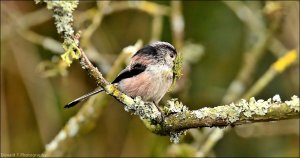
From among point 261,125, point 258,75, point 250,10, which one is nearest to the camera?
point 261,125

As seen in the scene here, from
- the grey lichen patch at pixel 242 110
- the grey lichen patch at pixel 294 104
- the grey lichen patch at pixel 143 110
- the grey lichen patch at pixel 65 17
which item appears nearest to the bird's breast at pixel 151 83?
the grey lichen patch at pixel 143 110

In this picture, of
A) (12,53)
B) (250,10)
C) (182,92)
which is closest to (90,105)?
(182,92)

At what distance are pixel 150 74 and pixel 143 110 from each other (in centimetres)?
47

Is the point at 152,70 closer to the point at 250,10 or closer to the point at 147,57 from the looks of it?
the point at 147,57

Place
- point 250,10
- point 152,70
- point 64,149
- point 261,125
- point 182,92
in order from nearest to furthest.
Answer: point 152,70 → point 64,149 → point 182,92 → point 261,125 → point 250,10

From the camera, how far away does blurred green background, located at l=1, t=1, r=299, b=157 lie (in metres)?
5.78

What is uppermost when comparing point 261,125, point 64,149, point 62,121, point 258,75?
point 258,75

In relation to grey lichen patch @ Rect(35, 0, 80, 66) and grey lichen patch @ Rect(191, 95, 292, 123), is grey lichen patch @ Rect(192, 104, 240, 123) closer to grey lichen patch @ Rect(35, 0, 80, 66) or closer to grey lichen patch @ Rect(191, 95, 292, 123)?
grey lichen patch @ Rect(191, 95, 292, 123)

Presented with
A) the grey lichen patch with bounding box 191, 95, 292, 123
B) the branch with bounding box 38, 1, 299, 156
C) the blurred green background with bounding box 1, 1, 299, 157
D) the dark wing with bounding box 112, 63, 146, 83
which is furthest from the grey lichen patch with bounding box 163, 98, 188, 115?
the blurred green background with bounding box 1, 1, 299, 157

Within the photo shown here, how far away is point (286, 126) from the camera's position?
19.0 feet

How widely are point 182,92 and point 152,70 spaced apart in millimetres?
1803

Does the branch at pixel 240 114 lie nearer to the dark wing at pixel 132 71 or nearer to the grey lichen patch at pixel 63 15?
the dark wing at pixel 132 71

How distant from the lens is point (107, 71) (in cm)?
561

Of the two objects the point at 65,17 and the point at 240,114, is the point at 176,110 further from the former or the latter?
the point at 65,17
